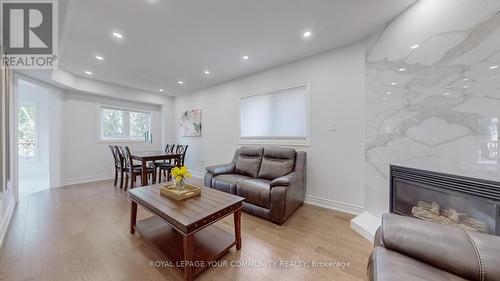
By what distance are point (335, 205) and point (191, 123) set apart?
4.29 m

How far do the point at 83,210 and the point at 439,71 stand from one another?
15.4 ft

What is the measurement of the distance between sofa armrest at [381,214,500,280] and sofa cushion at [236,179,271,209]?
4.80 ft

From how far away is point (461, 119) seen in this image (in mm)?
1509

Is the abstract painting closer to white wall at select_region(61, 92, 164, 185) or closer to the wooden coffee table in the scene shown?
white wall at select_region(61, 92, 164, 185)

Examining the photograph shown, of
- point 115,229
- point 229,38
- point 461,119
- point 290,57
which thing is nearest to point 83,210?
point 115,229

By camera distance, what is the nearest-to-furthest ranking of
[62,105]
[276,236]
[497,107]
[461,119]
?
[497,107]
[461,119]
[276,236]
[62,105]

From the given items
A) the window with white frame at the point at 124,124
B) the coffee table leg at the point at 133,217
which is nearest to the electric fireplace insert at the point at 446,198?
the coffee table leg at the point at 133,217

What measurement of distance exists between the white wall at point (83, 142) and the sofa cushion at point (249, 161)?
3797 mm

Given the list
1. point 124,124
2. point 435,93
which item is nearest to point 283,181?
point 435,93

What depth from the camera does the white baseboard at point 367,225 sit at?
1.97 m

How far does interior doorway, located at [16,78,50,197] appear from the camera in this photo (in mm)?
4812

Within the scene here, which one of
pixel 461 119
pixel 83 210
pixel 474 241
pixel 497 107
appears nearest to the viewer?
pixel 474 241

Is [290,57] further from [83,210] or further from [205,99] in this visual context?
[83,210]

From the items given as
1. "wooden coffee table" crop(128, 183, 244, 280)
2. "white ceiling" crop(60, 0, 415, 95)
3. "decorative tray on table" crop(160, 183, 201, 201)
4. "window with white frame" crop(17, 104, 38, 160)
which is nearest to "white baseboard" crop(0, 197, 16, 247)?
"wooden coffee table" crop(128, 183, 244, 280)
